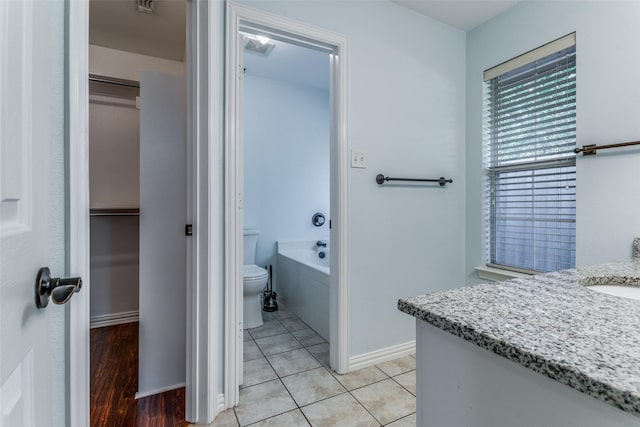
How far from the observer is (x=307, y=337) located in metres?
2.39

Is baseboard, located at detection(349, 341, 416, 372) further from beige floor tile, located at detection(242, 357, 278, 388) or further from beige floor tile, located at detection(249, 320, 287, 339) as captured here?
beige floor tile, located at detection(249, 320, 287, 339)

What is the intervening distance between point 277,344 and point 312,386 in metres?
0.61

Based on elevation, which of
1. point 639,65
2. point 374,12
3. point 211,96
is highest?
point 374,12

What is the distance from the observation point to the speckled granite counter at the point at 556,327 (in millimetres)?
382

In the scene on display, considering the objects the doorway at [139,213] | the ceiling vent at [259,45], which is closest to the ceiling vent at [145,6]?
the doorway at [139,213]

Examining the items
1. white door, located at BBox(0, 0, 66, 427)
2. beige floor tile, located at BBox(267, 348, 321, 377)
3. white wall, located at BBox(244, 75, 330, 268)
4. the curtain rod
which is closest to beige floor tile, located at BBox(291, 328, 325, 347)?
beige floor tile, located at BBox(267, 348, 321, 377)

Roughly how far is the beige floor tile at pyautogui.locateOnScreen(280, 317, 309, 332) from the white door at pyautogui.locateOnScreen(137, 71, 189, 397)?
105cm

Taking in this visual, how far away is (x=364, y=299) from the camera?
1.95m

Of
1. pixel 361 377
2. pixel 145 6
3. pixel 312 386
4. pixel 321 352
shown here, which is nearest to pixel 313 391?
pixel 312 386

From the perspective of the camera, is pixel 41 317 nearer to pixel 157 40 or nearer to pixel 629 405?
pixel 629 405

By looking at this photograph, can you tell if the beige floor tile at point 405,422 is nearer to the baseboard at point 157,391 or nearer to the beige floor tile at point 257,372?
the beige floor tile at point 257,372

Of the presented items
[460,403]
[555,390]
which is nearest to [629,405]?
[555,390]

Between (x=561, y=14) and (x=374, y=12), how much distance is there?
3.64ft

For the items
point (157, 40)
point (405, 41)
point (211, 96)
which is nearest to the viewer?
point (211, 96)
